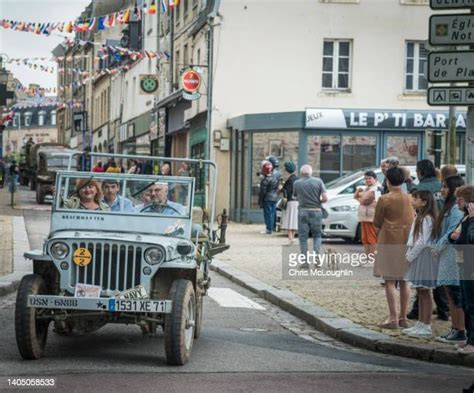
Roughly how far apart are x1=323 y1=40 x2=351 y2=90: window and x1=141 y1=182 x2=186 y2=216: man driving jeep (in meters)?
24.5

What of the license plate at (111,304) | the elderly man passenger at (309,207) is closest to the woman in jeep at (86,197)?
the license plate at (111,304)

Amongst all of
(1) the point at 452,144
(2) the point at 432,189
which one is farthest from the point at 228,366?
(1) the point at 452,144

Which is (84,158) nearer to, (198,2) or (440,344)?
(440,344)

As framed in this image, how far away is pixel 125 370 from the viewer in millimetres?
8008

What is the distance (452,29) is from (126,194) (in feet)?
11.8

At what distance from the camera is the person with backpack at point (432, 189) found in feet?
37.0

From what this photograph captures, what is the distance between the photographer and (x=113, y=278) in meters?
8.40

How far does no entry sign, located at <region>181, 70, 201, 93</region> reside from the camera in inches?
1291

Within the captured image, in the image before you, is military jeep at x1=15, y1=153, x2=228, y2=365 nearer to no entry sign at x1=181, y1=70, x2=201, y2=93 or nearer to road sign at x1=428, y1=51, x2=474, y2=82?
road sign at x1=428, y1=51, x2=474, y2=82

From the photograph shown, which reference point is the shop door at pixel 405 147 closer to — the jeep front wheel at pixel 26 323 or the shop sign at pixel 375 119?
the shop sign at pixel 375 119

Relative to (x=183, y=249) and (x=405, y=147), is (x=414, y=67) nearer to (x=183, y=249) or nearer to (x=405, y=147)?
(x=405, y=147)

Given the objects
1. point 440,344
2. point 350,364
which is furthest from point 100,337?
point 440,344

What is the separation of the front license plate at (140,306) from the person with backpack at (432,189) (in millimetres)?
3793

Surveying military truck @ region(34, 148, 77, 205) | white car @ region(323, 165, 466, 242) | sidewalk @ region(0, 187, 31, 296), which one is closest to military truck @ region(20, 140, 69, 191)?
military truck @ region(34, 148, 77, 205)
